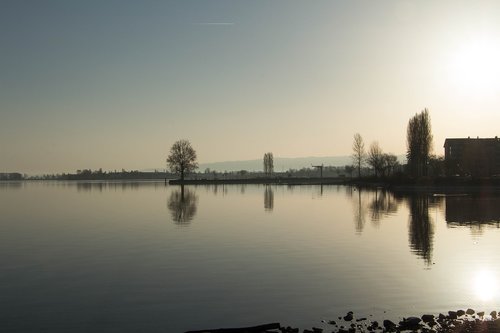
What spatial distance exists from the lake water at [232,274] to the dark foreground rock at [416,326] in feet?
2.49

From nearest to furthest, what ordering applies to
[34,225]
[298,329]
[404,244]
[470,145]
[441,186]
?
[298,329] < [404,244] < [34,225] < [441,186] < [470,145]

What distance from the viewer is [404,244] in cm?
2933

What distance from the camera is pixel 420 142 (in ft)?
364

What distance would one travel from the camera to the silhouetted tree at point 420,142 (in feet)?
363

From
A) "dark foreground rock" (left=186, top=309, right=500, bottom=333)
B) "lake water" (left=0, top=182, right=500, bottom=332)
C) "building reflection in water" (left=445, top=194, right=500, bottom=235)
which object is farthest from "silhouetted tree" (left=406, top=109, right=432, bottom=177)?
"dark foreground rock" (left=186, top=309, right=500, bottom=333)

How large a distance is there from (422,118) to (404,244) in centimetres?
8946

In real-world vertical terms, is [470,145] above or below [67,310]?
above

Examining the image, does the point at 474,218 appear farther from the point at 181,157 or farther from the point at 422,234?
the point at 181,157

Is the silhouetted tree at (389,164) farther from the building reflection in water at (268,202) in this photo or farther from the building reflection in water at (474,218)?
the building reflection in water at (474,218)

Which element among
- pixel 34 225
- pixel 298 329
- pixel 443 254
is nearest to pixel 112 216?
pixel 34 225

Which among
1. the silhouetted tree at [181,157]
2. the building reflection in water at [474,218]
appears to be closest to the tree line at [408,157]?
the silhouetted tree at [181,157]

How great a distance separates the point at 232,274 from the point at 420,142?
99560 mm

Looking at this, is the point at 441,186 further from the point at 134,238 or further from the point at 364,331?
the point at 364,331

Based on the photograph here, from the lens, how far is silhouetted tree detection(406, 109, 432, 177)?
110688 millimetres
